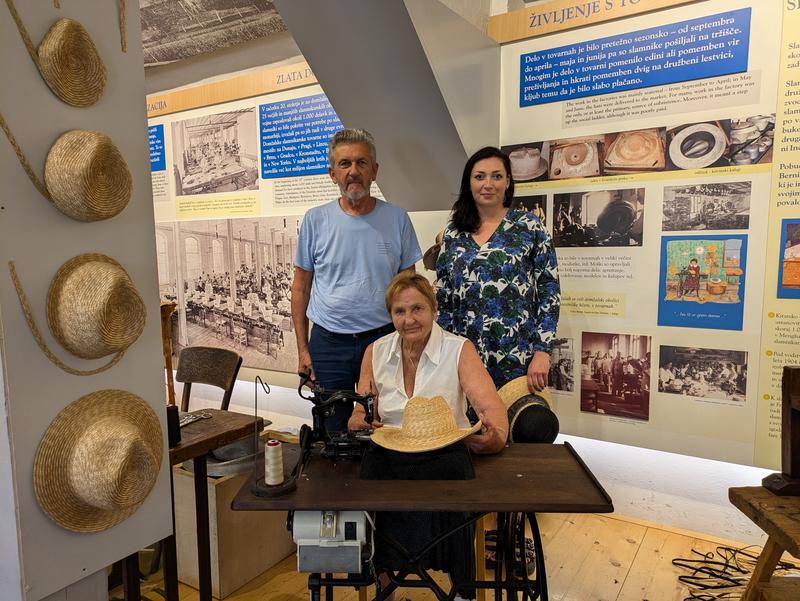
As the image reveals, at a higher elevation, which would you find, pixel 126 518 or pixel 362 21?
pixel 362 21

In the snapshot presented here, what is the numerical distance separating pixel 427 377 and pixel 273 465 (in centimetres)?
67

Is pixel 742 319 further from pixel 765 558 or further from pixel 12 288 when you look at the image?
pixel 12 288

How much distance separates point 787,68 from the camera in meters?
2.24

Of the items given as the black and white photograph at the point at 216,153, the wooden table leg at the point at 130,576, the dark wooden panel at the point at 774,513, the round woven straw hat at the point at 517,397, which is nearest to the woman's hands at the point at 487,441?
the round woven straw hat at the point at 517,397

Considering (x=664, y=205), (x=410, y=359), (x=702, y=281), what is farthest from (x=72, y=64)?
(x=702, y=281)

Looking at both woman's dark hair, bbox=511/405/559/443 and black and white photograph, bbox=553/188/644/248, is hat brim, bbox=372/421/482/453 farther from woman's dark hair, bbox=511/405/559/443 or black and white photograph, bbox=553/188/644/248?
black and white photograph, bbox=553/188/644/248

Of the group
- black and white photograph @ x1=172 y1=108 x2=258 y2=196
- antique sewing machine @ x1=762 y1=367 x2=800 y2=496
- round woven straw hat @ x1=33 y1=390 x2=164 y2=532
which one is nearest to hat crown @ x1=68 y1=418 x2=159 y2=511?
round woven straw hat @ x1=33 y1=390 x2=164 y2=532

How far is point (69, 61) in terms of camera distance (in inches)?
54.4

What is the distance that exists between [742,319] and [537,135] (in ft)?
4.42

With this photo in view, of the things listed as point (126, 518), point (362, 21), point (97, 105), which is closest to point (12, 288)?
point (97, 105)

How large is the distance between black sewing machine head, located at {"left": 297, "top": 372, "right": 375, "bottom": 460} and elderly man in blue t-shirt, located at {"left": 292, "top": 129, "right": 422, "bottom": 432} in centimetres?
65

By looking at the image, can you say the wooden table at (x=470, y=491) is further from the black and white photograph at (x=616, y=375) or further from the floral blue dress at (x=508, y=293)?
the black and white photograph at (x=616, y=375)

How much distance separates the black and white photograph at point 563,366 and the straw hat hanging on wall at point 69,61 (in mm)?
2362

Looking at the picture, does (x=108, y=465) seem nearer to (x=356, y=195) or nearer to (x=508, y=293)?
(x=356, y=195)
